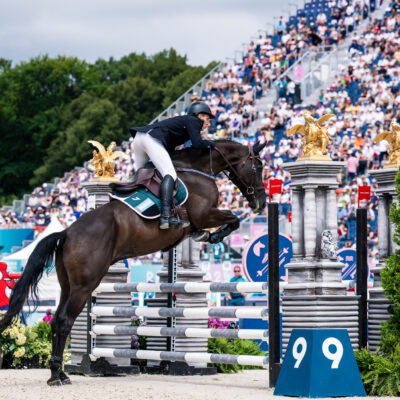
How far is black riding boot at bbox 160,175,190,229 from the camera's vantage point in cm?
941

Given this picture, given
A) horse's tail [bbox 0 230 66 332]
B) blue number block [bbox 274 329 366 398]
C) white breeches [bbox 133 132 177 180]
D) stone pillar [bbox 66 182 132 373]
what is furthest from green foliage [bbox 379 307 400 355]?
stone pillar [bbox 66 182 132 373]

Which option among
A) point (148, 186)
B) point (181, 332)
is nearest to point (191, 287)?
point (181, 332)

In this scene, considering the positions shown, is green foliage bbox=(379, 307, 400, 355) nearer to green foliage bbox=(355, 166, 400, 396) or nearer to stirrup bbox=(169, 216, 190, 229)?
green foliage bbox=(355, 166, 400, 396)

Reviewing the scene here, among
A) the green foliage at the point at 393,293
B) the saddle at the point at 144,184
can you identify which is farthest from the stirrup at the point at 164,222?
the green foliage at the point at 393,293

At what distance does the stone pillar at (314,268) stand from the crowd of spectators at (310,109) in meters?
10.4

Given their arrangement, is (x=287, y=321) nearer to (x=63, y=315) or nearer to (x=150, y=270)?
(x=63, y=315)

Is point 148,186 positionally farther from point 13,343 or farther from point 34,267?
point 13,343

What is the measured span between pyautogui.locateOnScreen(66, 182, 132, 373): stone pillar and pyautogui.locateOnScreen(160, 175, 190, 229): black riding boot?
2.39 m

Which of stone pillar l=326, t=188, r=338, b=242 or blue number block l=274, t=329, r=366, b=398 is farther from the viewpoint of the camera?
stone pillar l=326, t=188, r=338, b=242

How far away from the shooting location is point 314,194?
9.62 meters

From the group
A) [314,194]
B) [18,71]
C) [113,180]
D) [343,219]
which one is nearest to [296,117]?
[343,219]

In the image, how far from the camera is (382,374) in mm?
8609

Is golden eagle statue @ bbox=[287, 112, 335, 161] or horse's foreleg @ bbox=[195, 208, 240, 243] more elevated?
golden eagle statue @ bbox=[287, 112, 335, 161]

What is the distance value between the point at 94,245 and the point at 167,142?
137 cm
